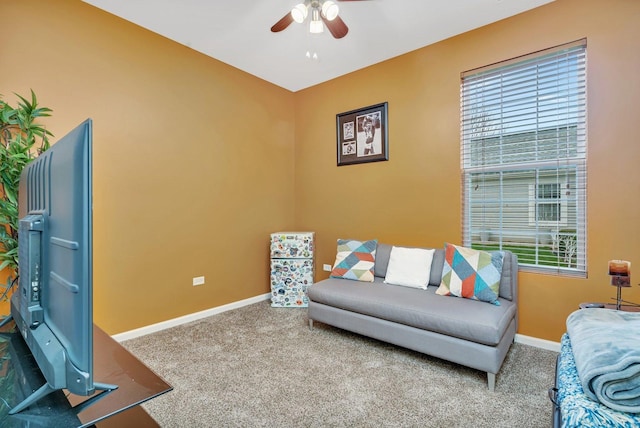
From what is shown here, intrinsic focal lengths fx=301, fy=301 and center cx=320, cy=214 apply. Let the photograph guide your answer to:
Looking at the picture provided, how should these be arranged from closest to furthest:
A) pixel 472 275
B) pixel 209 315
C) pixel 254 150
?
1. pixel 472 275
2. pixel 209 315
3. pixel 254 150

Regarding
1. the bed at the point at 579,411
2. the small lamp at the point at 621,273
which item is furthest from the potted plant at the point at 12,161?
the small lamp at the point at 621,273

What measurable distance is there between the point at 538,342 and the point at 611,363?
76.9 inches

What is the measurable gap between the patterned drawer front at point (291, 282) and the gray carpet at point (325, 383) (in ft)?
2.46

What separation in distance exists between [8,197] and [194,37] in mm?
2073

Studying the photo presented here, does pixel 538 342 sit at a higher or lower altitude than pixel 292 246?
lower

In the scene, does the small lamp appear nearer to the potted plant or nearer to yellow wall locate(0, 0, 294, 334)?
yellow wall locate(0, 0, 294, 334)

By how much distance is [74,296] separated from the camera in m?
0.61

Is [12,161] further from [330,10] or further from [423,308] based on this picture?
[423,308]

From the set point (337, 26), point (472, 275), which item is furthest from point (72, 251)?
point (472, 275)

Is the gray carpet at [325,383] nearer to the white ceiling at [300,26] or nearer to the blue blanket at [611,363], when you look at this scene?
the blue blanket at [611,363]

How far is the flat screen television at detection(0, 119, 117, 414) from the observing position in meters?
0.60

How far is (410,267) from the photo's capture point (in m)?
2.83

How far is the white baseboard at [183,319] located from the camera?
272cm

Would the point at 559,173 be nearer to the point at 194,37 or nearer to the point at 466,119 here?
the point at 466,119
